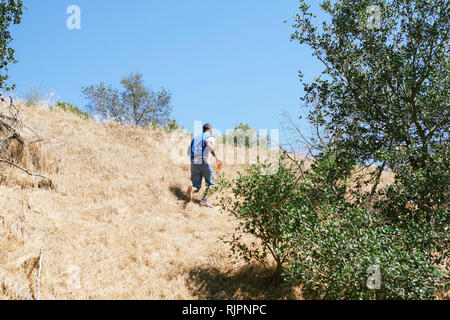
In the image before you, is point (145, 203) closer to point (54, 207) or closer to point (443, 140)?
point (54, 207)

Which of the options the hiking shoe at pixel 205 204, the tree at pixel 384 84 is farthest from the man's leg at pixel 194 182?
the tree at pixel 384 84

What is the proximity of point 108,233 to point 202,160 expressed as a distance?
164 inches

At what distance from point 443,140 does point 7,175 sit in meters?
11.0

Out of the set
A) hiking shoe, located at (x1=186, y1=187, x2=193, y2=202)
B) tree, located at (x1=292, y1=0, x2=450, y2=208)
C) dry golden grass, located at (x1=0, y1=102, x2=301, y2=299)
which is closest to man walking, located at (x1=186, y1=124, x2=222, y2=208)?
hiking shoe, located at (x1=186, y1=187, x2=193, y2=202)

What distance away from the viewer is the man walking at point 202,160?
11.1 m

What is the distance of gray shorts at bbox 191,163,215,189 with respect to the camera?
11.2m

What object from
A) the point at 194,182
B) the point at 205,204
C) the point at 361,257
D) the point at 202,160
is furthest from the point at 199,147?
the point at 361,257

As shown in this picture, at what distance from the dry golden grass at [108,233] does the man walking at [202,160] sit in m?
0.55

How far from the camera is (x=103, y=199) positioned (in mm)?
9969

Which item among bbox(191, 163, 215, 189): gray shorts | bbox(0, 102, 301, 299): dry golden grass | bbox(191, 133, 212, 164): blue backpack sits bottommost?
bbox(0, 102, 301, 299): dry golden grass

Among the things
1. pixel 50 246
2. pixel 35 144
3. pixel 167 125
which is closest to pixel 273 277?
pixel 50 246

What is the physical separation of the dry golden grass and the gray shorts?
2.73 feet

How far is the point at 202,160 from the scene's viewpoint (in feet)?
36.6

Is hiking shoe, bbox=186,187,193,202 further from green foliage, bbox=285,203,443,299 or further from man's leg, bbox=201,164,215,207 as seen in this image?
green foliage, bbox=285,203,443,299
